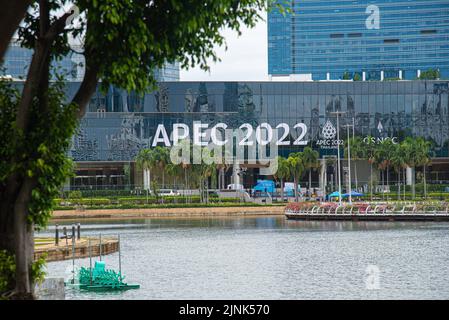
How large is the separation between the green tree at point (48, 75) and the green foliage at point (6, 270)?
141 millimetres

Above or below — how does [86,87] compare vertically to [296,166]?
above

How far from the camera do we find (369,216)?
110 metres

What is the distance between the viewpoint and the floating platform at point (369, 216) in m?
106

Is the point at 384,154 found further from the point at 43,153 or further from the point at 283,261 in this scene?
the point at 43,153

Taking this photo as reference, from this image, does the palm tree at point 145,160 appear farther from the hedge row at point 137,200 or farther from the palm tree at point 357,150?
the palm tree at point 357,150

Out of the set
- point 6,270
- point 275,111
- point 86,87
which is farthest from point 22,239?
point 275,111

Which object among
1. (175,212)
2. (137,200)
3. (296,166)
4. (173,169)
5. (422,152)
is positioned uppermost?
(422,152)

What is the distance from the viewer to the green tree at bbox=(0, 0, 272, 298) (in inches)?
838

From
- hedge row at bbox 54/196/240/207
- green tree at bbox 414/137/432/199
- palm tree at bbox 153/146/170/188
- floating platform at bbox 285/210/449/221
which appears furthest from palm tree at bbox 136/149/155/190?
green tree at bbox 414/137/432/199

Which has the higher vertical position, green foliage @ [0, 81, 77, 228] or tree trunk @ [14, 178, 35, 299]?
green foliage @ [0, 81, 77, 228]

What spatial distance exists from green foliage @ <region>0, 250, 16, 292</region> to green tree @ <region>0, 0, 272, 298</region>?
0.46 feet

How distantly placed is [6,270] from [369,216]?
9015 centimetres

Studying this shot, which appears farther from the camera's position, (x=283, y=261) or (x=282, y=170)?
(x=282, y=170)

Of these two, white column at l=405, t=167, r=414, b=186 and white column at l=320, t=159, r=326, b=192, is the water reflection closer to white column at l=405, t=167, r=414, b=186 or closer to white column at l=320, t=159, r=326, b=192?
white column at l=320, t=159, r=326, b=192
